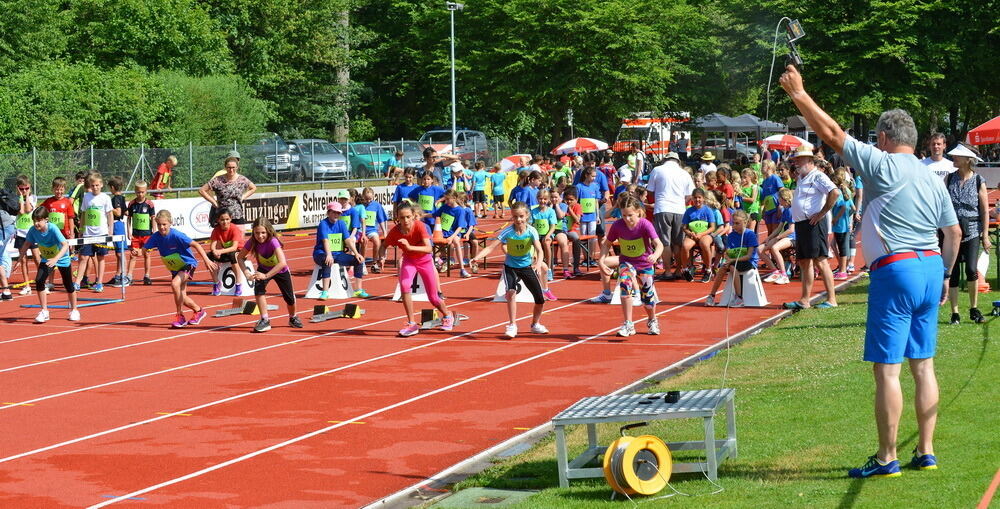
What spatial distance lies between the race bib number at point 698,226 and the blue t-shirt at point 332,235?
5.42m

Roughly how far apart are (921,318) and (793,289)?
12.4m

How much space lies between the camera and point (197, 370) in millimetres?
13289

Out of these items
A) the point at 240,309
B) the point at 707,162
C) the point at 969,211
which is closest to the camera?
the point at 969,211

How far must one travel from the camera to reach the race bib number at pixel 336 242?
18.8 m

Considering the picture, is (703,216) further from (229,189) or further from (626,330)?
(229,189)

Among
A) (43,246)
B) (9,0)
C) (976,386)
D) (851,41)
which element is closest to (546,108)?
(851,41)

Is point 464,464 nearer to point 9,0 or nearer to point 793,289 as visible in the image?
point 793,289

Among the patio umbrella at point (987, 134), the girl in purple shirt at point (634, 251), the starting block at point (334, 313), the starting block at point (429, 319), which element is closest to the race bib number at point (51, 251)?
the starting block at point (334, 313)

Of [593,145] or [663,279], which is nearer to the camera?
[663,279]

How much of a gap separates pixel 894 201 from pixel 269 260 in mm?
10466

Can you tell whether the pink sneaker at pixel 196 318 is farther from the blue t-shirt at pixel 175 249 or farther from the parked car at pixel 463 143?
the parked car at pixel 463 143

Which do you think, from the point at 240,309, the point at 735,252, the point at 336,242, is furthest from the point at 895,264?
the point at 336,242

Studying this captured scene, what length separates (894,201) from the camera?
6.63 meters

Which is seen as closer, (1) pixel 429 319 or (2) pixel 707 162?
(1) pixel 429 319
